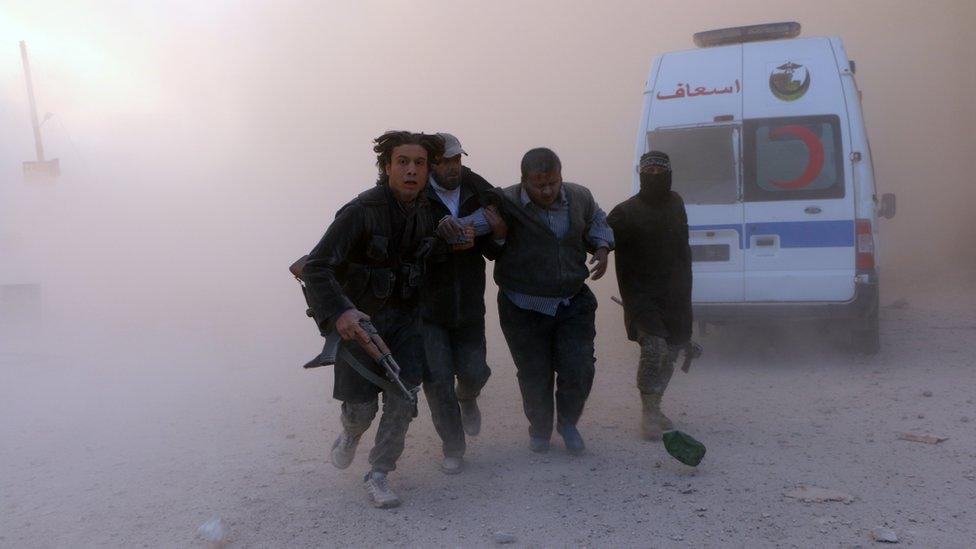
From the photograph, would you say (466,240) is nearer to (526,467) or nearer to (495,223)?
(495,223)

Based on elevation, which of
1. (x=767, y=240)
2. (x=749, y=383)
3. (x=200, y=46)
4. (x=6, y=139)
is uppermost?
(x=200, y=46)

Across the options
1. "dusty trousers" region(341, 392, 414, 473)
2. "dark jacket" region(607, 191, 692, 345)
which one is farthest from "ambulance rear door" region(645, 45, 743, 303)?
"dusty trousers" region(341, 392, 414, 473)

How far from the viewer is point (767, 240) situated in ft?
24.3

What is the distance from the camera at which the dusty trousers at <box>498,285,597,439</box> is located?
5012 mm

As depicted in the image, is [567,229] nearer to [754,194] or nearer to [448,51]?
[754,194]

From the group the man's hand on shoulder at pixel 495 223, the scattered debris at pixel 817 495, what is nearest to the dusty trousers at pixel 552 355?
the man's hand on shoulder at pixel 495 223

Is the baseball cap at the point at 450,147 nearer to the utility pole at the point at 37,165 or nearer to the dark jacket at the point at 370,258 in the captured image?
the dark jacket at the point at 370,258

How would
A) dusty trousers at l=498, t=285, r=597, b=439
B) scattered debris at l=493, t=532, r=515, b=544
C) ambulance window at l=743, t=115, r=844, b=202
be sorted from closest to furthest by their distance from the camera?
1. scattered debris at l=493, t=532, r=515, b=544
2. dusty trousers at l=498, t=285, r=597, b=439
3. ambulance window at l=743, t=115, r=844, b=202

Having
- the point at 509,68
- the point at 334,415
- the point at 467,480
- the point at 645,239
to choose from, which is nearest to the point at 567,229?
the point at 645,239

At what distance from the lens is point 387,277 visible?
429cm

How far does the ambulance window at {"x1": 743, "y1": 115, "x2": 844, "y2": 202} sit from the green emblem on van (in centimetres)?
21

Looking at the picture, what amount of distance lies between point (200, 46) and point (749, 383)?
2246 centimetres

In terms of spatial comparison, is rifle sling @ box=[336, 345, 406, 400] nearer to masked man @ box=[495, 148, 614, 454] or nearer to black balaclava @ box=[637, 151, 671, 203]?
masked man @ box=[495, 148, 614, 454]

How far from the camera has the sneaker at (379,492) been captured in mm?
4340
